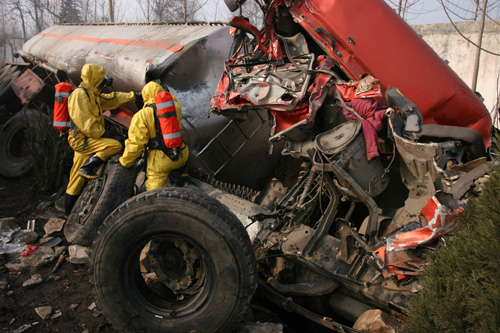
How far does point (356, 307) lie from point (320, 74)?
2027 millimetres

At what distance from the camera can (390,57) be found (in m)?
3.62

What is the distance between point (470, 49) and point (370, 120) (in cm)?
896

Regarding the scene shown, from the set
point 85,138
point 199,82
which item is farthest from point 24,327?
point 199,82

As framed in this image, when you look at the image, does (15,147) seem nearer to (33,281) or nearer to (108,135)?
(108,135)

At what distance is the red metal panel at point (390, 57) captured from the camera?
3.60 meters

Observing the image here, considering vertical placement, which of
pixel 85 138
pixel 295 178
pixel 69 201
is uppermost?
pixel 85 138

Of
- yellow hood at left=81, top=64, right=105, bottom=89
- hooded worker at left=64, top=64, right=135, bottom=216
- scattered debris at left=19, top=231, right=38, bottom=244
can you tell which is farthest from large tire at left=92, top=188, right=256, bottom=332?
yellow hood at left=81, top=64, right=105, bottom=89

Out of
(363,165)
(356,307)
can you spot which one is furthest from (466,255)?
(363,165)

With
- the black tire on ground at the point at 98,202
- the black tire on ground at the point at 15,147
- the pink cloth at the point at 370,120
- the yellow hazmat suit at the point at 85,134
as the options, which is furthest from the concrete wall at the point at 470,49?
the black tire on ground at the point at 15,147

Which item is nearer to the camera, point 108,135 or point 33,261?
point 33,261

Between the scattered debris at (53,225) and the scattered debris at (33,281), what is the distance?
1.03 meters

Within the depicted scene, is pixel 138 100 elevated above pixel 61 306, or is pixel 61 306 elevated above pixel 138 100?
pixel 138 100

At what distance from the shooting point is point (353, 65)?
365cm

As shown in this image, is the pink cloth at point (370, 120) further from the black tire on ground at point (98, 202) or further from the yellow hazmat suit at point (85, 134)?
the yellow hazmat suit at point (85, 134)
